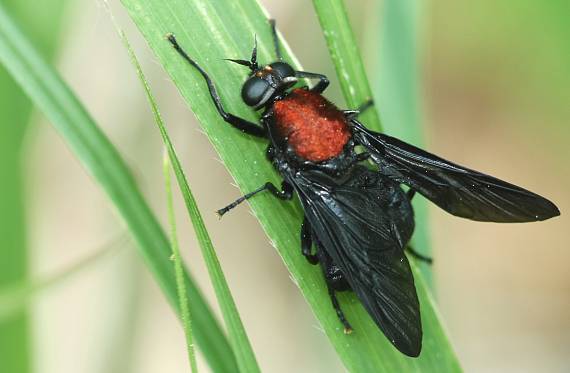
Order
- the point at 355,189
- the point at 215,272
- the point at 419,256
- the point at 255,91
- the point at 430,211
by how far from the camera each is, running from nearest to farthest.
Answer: the point at 215,272 → the point at 255,91 → the point at 355,189 → the point at 419,256 → the point at 430,211

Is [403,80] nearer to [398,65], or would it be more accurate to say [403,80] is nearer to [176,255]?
[398,65]

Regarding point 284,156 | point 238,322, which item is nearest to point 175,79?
point 284,156

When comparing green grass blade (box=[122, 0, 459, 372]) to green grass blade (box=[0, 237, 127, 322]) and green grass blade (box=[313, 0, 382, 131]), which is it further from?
green grass blade (box=[0, 237, 127, 322])

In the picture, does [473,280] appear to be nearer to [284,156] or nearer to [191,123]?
[191,123]

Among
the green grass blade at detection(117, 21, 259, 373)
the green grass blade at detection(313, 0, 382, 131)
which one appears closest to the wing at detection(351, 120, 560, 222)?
the green grass blade at detection(313, 0, 382, 131)

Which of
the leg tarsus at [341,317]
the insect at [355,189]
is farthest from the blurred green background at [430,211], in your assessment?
the leg tarsus at [341,317]

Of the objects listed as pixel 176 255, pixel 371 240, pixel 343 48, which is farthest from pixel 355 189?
pixel 176 255
